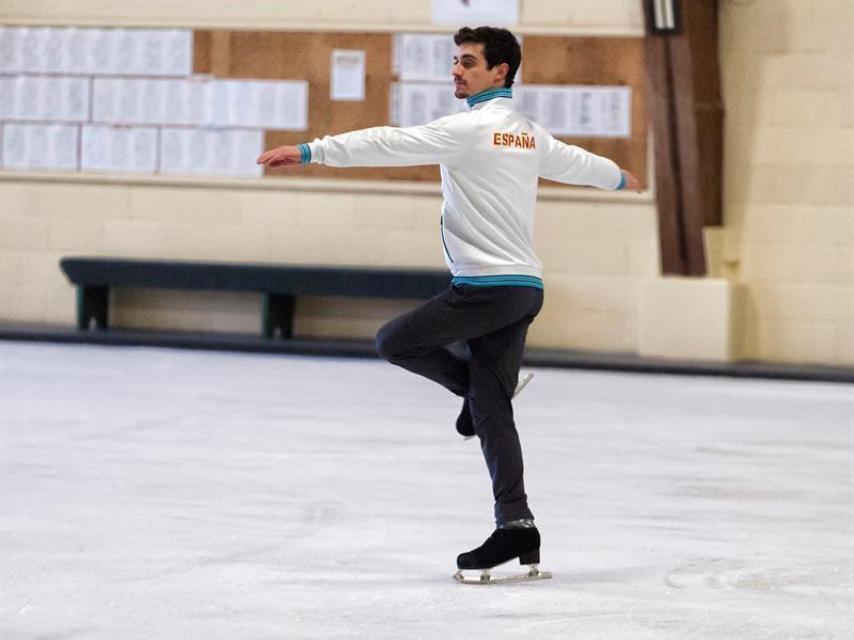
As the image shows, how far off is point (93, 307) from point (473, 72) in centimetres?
778

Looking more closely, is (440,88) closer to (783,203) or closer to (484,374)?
(783,203)

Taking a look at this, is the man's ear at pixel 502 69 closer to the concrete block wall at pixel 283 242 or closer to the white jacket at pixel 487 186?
the white jacket at pixel 487 186

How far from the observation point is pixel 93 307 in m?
11.5

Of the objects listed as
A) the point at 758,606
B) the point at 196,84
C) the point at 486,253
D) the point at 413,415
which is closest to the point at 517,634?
the point at 758,606

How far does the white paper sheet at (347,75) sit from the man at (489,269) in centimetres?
699

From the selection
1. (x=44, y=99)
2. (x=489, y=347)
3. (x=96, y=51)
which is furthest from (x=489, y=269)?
(x=44, y=99)

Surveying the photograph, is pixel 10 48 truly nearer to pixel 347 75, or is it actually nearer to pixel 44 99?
pixel 44 99

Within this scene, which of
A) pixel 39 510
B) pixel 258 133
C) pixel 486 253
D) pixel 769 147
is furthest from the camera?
pixel 258 133

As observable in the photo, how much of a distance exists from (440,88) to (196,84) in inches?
69.5

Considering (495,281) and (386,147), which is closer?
(386,147)

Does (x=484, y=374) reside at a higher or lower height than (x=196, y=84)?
lower

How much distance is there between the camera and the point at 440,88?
10961mm

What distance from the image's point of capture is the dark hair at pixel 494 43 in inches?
161

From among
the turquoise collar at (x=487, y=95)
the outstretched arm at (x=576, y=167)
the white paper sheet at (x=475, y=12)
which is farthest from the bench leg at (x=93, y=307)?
the turquoise collar at (x=487, y=95)
